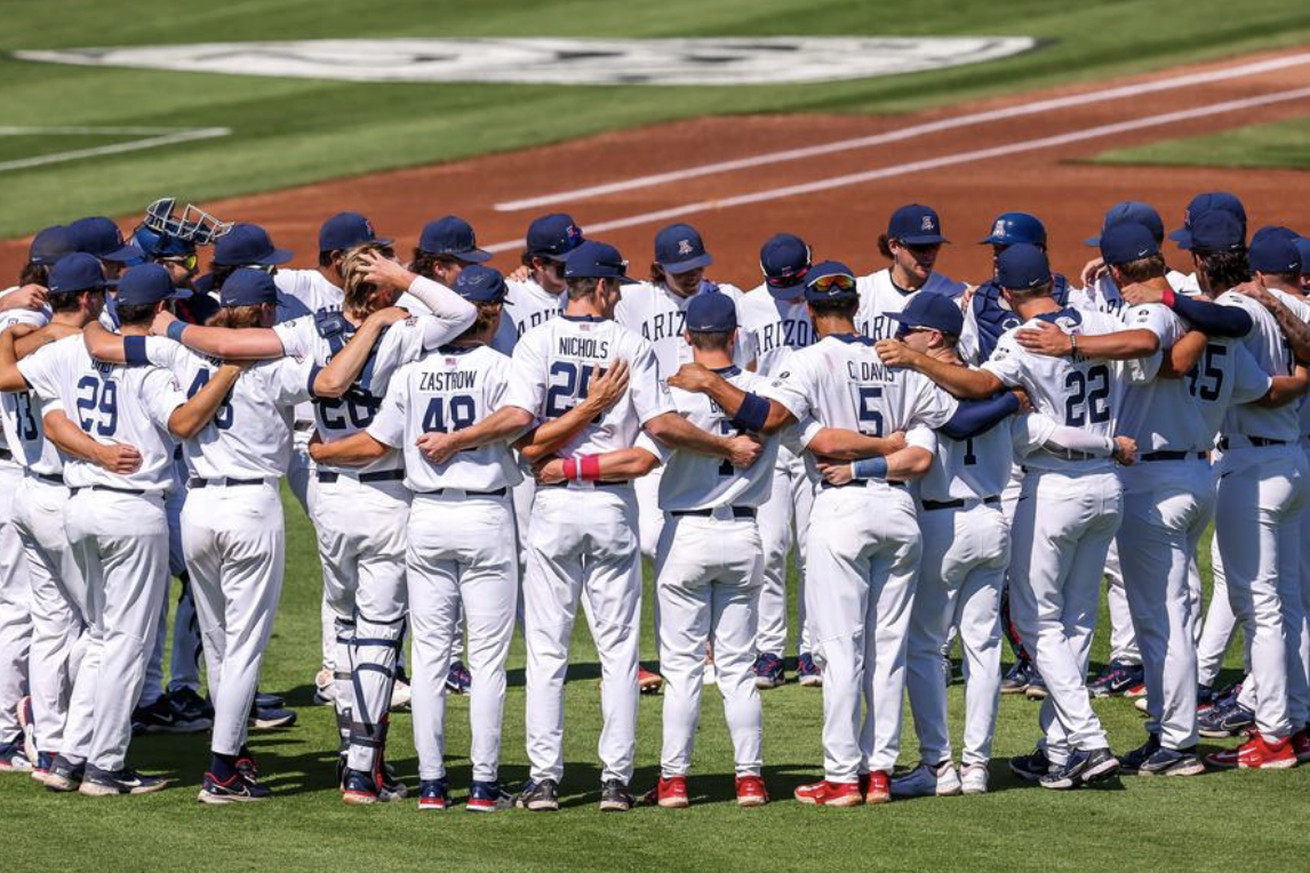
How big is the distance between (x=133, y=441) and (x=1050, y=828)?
4000 mm

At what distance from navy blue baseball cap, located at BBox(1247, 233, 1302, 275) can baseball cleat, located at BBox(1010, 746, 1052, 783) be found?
237cm

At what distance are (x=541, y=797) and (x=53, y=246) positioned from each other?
342 cm

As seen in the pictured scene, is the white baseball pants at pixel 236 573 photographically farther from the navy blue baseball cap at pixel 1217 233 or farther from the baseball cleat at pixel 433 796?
the navy blue baseball cap at pixel 1217 233

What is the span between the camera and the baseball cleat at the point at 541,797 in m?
8.55

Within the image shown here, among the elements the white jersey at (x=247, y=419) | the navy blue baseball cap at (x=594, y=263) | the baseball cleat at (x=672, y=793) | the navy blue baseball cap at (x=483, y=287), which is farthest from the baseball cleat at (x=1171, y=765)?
the white jersey at (x=247, y=419)

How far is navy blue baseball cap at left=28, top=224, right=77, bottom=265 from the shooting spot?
31.7 ft

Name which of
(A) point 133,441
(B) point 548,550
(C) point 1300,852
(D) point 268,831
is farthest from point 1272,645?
(A) point 133,441

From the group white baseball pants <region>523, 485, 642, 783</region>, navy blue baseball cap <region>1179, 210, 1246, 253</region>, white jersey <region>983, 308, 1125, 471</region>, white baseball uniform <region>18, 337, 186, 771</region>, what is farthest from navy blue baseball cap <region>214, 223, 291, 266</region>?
navy blue baseball cap <region>1179, 210, 1246, 253</region>

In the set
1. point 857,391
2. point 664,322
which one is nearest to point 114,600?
point 857,391

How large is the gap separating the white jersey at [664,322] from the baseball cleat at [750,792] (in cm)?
277

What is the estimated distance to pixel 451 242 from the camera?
9.26 meters

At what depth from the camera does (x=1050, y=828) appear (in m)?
8.17

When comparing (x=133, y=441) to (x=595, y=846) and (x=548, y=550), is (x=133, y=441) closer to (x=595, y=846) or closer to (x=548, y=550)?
(x=548, y=550)

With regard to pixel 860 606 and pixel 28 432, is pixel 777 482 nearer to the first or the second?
pixel 860 606
